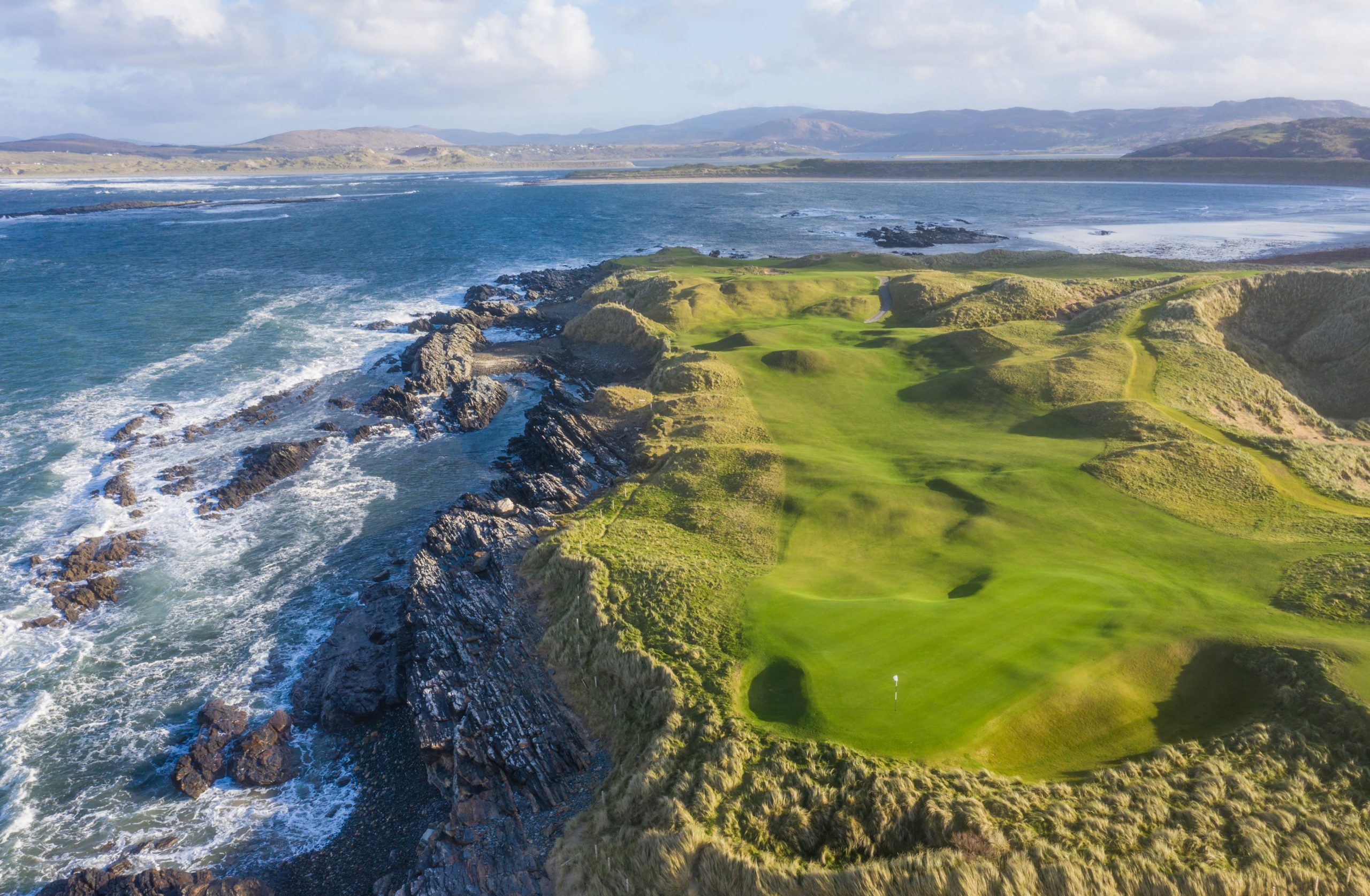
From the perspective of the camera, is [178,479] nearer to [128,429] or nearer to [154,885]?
[128,429]

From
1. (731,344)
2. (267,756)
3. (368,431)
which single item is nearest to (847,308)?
(731,344)

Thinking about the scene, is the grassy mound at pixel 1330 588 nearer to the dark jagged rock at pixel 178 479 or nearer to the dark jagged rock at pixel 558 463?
the dark jagged rock at pixel 558 463

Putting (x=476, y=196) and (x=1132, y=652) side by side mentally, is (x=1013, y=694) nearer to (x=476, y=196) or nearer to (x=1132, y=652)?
(x=1132, y=652)

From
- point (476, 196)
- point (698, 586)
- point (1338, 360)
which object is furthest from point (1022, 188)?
point (698, 586)

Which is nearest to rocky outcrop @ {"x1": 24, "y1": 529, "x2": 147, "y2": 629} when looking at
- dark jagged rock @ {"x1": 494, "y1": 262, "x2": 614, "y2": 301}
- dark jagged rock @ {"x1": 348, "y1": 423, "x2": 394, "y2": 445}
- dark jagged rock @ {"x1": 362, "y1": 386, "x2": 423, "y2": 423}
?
dark jagged rock @ {"x1": 348, "y1": 423, "x2": 394, "y2": 445}

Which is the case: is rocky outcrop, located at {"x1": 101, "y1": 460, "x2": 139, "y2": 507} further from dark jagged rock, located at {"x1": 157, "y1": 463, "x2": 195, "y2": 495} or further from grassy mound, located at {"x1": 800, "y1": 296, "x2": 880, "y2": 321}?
grassy mound, located at {"x1": 800, "y1": 296, "x2": 880, "y2": 321}

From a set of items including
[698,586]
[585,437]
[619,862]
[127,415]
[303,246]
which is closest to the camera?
[619,862]
